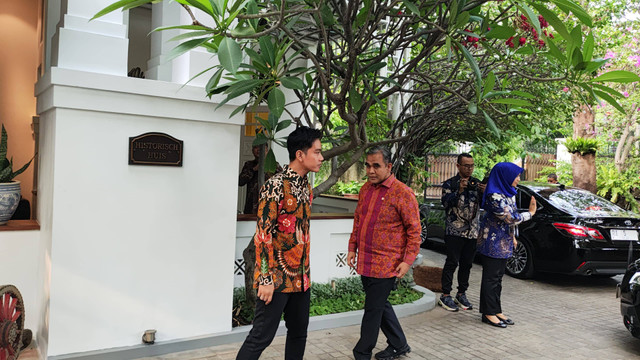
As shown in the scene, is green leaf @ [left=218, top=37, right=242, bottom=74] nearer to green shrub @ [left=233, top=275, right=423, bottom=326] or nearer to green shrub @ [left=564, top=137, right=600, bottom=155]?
green shrub @ [left=233, top=275, right=423, bottom=326]

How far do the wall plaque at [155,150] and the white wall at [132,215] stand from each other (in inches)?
2.3

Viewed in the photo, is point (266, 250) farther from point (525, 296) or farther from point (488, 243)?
point (525, 296)

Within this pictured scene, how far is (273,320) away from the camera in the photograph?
3.60 metres

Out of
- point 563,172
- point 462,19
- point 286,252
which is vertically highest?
point 462,19

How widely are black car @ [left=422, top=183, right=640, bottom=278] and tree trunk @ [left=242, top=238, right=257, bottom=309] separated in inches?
206

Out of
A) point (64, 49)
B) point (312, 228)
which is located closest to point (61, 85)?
point (64, 49)

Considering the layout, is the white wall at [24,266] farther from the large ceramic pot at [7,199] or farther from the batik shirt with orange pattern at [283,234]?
the batik shirt with orange pattern at [283,234]

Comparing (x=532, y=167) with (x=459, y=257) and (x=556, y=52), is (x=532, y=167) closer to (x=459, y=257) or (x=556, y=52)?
(x=459, y=257)

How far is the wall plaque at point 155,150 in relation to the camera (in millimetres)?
4535

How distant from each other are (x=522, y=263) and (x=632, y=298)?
3582mm

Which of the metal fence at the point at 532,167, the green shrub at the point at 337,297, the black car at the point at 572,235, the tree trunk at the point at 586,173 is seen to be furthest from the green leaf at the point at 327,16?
the metal fence at the point at 532,167

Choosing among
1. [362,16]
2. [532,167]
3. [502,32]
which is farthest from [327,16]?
[532,167]

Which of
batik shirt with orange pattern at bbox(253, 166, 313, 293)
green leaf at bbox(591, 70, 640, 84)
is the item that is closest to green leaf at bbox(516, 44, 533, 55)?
green leaf at bbox(591, 70, 640, 84)

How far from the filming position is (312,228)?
6.55 meters
